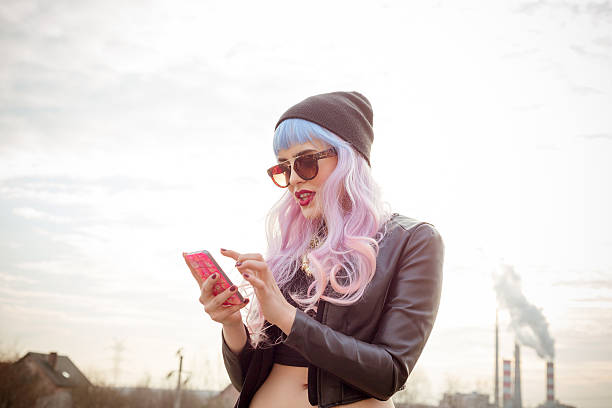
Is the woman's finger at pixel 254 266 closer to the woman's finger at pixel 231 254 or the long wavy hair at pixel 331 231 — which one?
the woman's finger at pixel 231 254

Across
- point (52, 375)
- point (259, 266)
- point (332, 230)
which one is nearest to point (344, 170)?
Result: point (332, 230)

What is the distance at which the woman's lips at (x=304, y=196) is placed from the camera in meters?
3.20

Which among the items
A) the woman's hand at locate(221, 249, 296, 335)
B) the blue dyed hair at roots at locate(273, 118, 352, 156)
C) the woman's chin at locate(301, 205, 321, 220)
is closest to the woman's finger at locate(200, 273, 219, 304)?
the woman's hand at locate(221, 249, 296, 335)

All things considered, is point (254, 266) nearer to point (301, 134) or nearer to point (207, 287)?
point (207, 287)

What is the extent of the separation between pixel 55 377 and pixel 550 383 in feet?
114

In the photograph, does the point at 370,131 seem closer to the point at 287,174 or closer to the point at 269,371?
the point at 287,174

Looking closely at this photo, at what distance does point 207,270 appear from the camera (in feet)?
9.02

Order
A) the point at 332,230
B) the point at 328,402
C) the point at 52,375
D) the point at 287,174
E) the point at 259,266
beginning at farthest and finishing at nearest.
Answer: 1. the point at 52,375
2. the point at 287,174
3. the point at 332,230
4. the point at 328,402
5. the point at 259,266

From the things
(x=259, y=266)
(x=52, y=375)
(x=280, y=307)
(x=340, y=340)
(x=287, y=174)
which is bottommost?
(x=52, y=375)

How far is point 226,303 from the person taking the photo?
288 centimetres

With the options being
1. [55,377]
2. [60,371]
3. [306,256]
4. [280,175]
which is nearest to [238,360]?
[306,256]

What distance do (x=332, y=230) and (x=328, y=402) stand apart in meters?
0.91

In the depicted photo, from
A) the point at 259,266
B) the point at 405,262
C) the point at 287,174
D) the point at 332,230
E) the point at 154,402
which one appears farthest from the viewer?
the point at 154,402

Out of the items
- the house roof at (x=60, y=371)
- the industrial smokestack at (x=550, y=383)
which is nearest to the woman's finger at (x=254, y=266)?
the house roof at (x=60, y=371)
